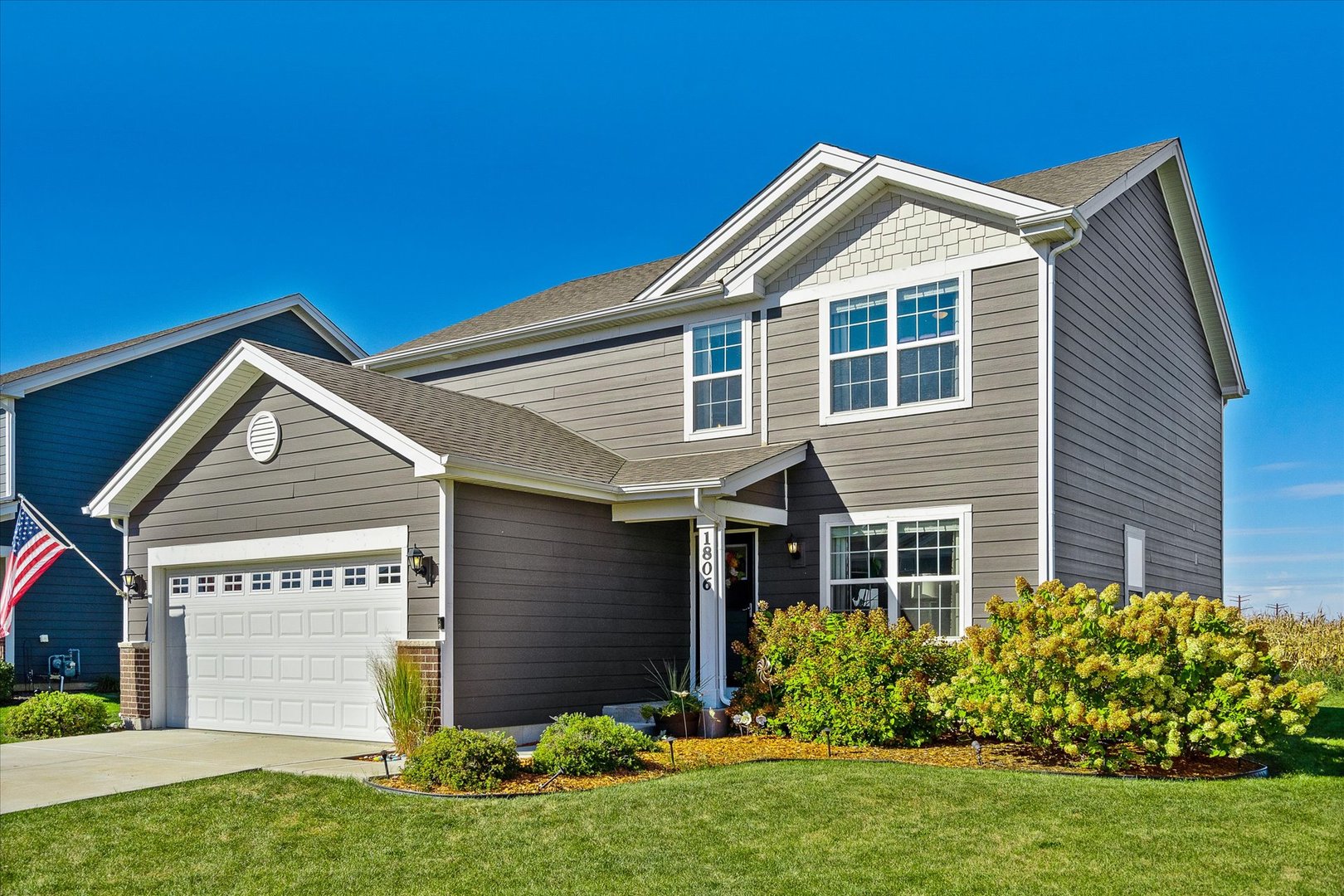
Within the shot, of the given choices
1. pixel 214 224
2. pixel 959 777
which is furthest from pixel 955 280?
pixel 214 224

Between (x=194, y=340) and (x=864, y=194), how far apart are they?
1550 centimetres

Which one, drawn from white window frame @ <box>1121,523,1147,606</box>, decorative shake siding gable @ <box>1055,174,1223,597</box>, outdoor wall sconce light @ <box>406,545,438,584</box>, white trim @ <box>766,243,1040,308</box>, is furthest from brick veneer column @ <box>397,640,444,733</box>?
white window frame @ <box>1121,523,1147,606</box>

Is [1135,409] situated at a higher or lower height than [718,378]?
lower

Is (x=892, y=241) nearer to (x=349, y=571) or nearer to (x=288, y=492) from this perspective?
(x=349, y=571)

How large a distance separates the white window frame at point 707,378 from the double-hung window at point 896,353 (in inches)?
46.8

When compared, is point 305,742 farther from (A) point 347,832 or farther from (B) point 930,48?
(B) point 930,48

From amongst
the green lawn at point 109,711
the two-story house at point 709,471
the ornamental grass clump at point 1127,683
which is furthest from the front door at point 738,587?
the green lawn at point 109,711

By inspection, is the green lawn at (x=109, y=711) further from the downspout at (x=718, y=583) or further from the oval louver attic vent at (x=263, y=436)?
the downspout at (x=718, y=583)

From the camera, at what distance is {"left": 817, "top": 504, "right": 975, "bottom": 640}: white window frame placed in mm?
13312

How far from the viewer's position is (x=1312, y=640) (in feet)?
72.3

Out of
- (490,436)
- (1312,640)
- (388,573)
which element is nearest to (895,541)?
(490,436)

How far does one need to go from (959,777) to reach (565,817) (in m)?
3.35

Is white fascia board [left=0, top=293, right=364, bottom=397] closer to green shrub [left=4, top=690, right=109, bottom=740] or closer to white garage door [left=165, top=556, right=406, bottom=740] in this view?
white garage door [left=165, top=556, right=406, bottom=740]

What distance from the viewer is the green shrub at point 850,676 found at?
11.8m
